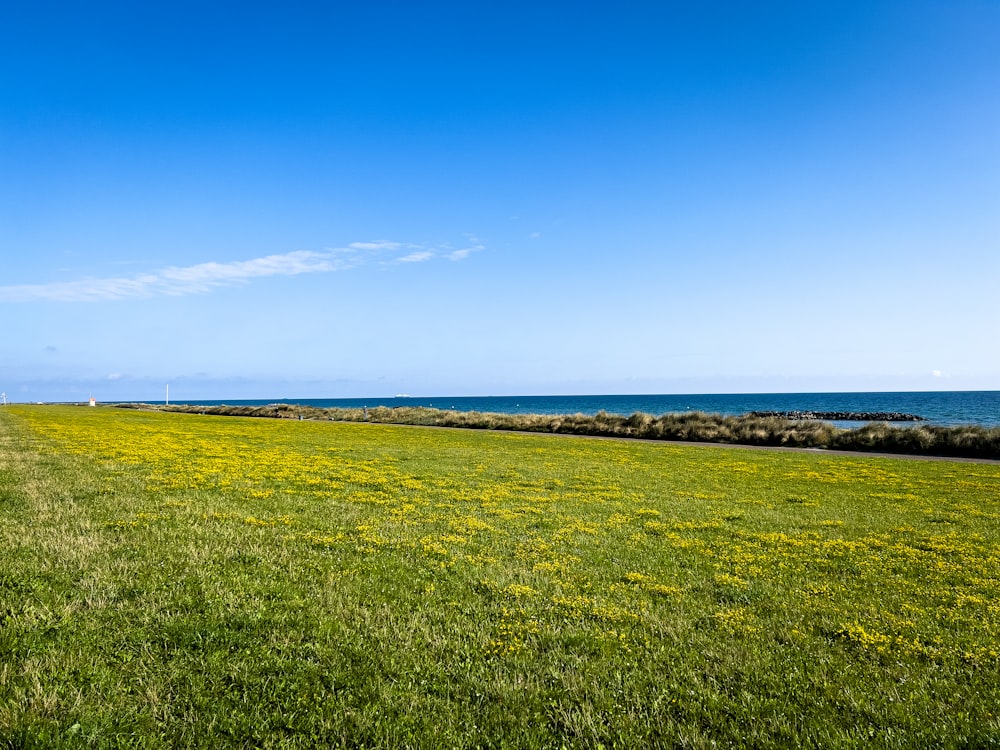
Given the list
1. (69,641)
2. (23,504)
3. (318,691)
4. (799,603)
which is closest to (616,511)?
(799,603)

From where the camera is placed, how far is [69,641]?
244 inches

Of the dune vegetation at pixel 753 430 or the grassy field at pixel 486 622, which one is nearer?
the grassy field at pixel 486 622

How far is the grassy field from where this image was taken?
5.10m

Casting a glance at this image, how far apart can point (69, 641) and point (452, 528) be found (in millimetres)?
7068

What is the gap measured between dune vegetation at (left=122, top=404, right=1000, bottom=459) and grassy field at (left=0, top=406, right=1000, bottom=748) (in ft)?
75.6

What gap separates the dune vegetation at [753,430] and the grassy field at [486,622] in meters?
23.0

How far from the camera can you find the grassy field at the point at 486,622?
5102mm

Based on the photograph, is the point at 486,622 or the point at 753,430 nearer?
the point at 486,622

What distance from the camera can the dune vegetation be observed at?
33.1 meters

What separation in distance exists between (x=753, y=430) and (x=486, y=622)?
133 feet

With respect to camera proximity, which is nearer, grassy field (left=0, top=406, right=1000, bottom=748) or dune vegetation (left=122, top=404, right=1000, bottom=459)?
grassy field (left=0, top=406, right=1000, bottom=748)

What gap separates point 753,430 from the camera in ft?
140

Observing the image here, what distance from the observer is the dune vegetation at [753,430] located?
33.1 meters

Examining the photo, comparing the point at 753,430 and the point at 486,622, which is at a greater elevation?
the point at 486,622
